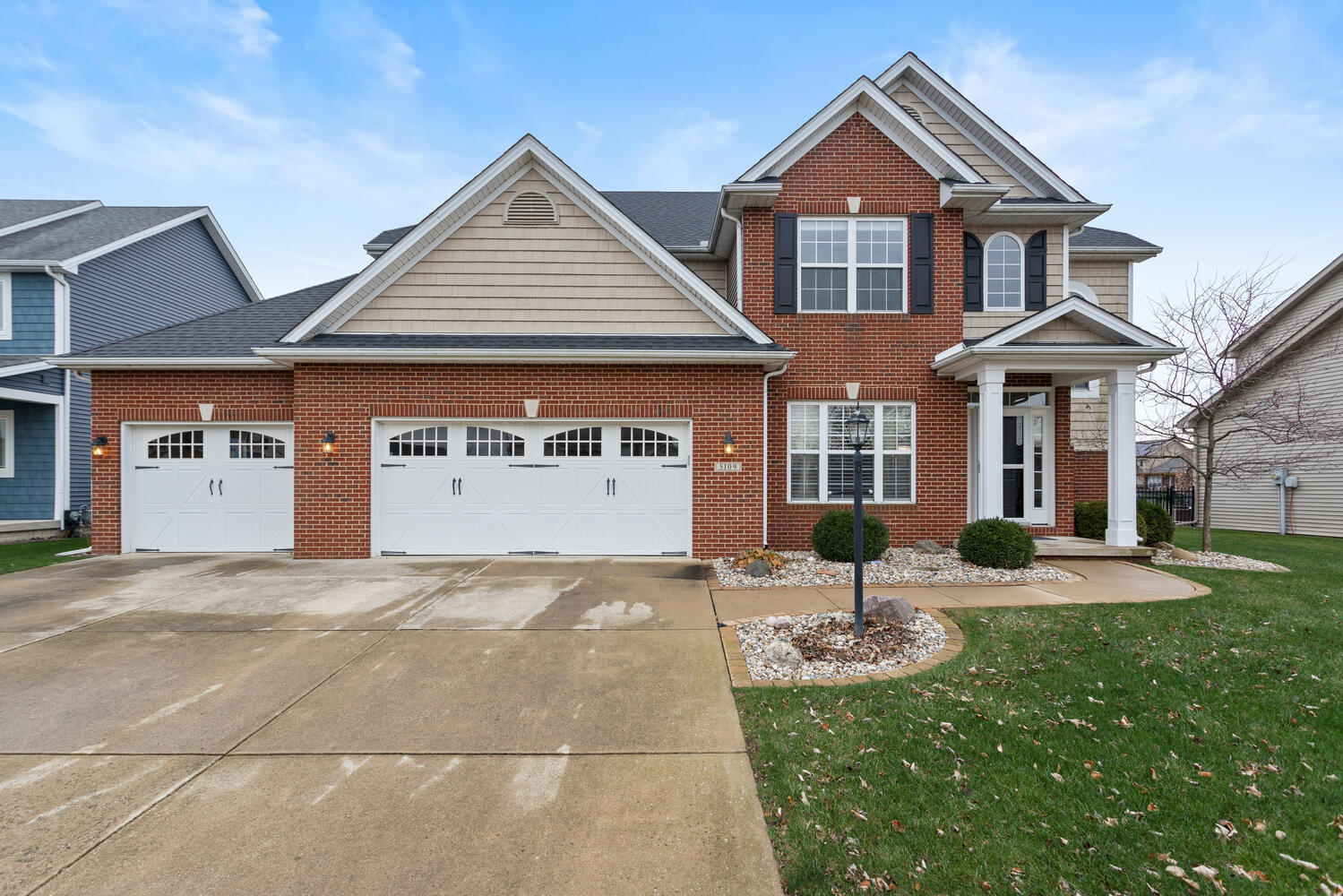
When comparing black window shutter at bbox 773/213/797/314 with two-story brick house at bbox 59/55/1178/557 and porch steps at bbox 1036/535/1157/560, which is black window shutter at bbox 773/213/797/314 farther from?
porch steps at bbox 1036/535/1157/560

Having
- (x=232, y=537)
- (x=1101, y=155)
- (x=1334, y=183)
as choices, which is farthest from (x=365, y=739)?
(x=1101, y=155)

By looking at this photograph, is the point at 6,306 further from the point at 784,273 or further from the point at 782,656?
the point at 782,656

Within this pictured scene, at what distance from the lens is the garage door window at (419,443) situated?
914cm

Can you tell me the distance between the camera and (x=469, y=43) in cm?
1875

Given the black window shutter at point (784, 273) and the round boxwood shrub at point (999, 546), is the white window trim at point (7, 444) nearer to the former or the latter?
the black window shutter at point (784, 273)

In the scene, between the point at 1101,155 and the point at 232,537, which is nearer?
the point at 232,537

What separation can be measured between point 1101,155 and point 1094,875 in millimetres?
27415

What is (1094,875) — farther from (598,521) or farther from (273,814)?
(598,521)

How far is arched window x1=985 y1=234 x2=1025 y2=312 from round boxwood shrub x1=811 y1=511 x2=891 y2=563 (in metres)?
5.43

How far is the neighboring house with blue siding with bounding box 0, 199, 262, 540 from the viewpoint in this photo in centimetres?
1279

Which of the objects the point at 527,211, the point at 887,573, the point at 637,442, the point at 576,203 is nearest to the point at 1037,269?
the point at 887,573

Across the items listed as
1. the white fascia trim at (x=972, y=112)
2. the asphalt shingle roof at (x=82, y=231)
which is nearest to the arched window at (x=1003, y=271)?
the white fascia trim at (x=972, y=112)

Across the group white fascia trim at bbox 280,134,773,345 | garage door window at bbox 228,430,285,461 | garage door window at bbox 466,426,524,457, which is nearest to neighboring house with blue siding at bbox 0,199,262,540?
garage door window at bbox 228,430,285,461

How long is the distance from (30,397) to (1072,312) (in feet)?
69.5
